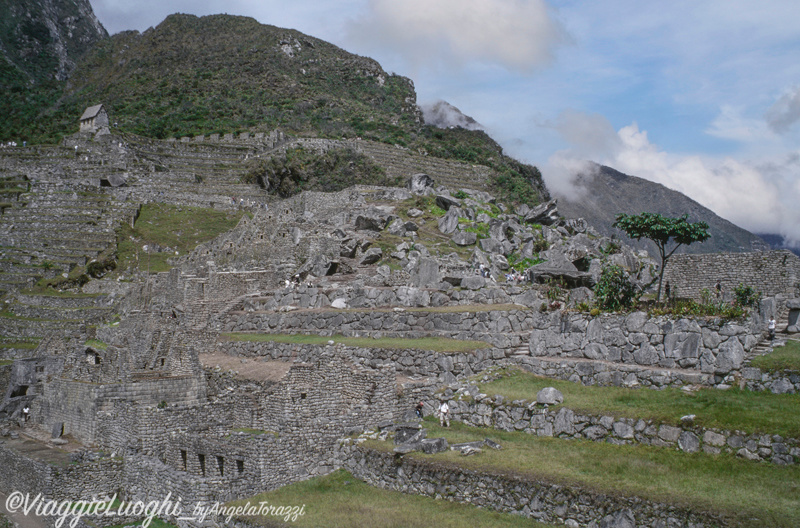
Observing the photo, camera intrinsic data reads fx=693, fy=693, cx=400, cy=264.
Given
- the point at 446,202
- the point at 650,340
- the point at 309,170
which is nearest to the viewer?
the point at 650,340

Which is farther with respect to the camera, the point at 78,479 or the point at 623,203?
the point at 623,203

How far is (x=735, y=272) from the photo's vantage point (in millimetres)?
20750

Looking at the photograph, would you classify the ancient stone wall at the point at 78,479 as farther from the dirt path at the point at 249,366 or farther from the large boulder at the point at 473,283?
the large boulder at the point at 473,283

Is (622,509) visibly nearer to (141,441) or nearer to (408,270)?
(141,441)

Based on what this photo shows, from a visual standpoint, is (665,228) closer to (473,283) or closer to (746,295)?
(746,295)

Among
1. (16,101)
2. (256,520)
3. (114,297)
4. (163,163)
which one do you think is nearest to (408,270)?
(256,520)

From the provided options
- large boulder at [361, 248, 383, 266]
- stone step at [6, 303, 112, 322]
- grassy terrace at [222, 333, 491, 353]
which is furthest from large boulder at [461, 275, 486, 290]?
stone step at [6, 303, 112, 322]

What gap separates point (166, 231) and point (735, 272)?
129 feet

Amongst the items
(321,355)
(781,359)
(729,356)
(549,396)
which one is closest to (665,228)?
(729,356)

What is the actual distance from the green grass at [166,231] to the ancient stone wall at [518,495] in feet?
104

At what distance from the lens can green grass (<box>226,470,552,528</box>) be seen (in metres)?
11.1

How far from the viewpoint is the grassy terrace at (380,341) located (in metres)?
17.7

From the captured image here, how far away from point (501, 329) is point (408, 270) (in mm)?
8826

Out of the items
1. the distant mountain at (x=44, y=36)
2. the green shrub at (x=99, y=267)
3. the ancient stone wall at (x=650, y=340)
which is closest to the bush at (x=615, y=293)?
the ancient stone wall at (x=650, y=340)
